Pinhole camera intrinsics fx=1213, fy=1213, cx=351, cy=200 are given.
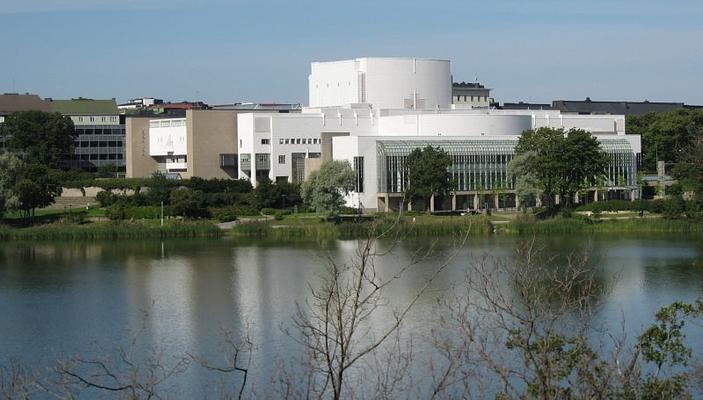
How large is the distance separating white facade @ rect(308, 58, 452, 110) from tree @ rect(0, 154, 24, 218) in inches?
680

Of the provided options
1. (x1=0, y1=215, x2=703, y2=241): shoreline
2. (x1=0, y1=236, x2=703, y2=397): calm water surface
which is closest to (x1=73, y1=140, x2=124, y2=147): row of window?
(x1=0, y1=215, x2=703, y2=241): shoreline

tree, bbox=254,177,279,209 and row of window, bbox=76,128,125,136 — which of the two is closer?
tree, bbox=254,177,279,209

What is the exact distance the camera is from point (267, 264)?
31.3 meters

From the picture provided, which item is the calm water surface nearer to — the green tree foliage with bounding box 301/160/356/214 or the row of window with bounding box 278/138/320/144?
the green tree foliage with bounding box 301/160/356/214

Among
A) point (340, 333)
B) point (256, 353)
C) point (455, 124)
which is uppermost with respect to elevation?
point (455, 124)

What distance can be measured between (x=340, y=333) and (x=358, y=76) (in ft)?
155

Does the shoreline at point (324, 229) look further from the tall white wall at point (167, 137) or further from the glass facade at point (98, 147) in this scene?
the glass facade at point (98, 147)

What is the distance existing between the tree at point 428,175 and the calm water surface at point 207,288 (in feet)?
24.6

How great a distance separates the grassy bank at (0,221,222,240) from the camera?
39781mm

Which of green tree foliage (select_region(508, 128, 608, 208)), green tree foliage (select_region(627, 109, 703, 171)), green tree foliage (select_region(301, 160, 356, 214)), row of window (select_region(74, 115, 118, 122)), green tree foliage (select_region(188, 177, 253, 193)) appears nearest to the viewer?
green tree foliage (select_region(301, 160, 356, 214))

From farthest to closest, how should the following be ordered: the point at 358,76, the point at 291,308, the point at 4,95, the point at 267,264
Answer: the point at 4,95
the point at 358,76
the point at 267,264
the point at 291,308

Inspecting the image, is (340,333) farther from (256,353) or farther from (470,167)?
(470,167)

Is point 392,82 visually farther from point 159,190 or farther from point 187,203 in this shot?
point 187,203

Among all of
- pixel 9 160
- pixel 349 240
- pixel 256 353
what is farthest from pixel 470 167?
pixel 256 353
